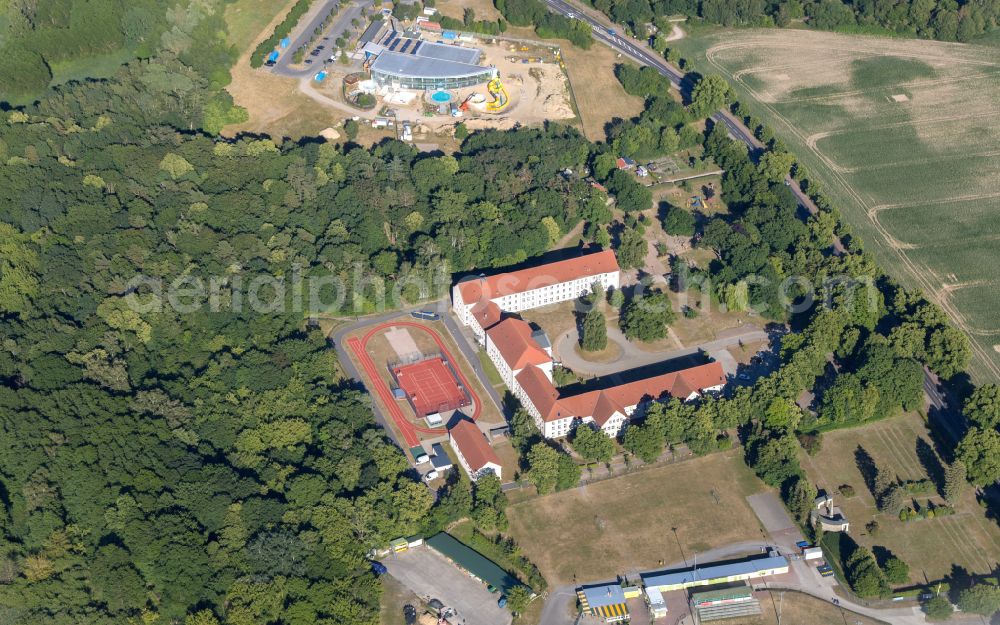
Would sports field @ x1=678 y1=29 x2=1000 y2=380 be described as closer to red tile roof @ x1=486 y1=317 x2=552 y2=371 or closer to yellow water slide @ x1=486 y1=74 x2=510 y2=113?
yellow water slide @ x1=486 y1=74 x2=510 y2=113

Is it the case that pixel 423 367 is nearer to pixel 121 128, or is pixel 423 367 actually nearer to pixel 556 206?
pixel 556 206

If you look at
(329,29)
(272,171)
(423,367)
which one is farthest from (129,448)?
(329,29)

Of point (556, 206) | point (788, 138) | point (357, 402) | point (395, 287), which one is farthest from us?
point (788, 138)

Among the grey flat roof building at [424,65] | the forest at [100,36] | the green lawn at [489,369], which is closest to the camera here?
the green lawn at [489,369]

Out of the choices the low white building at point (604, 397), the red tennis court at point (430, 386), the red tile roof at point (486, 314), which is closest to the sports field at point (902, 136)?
the low white building at point (604, 397)

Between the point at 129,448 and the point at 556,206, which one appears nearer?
the point at 129,448

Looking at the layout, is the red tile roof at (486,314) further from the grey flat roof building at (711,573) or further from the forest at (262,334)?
the grey flat roof building at (711,573)

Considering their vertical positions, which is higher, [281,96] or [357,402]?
[281,96]

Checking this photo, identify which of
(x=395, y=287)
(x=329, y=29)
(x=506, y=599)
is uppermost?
(x=329, y=29)
